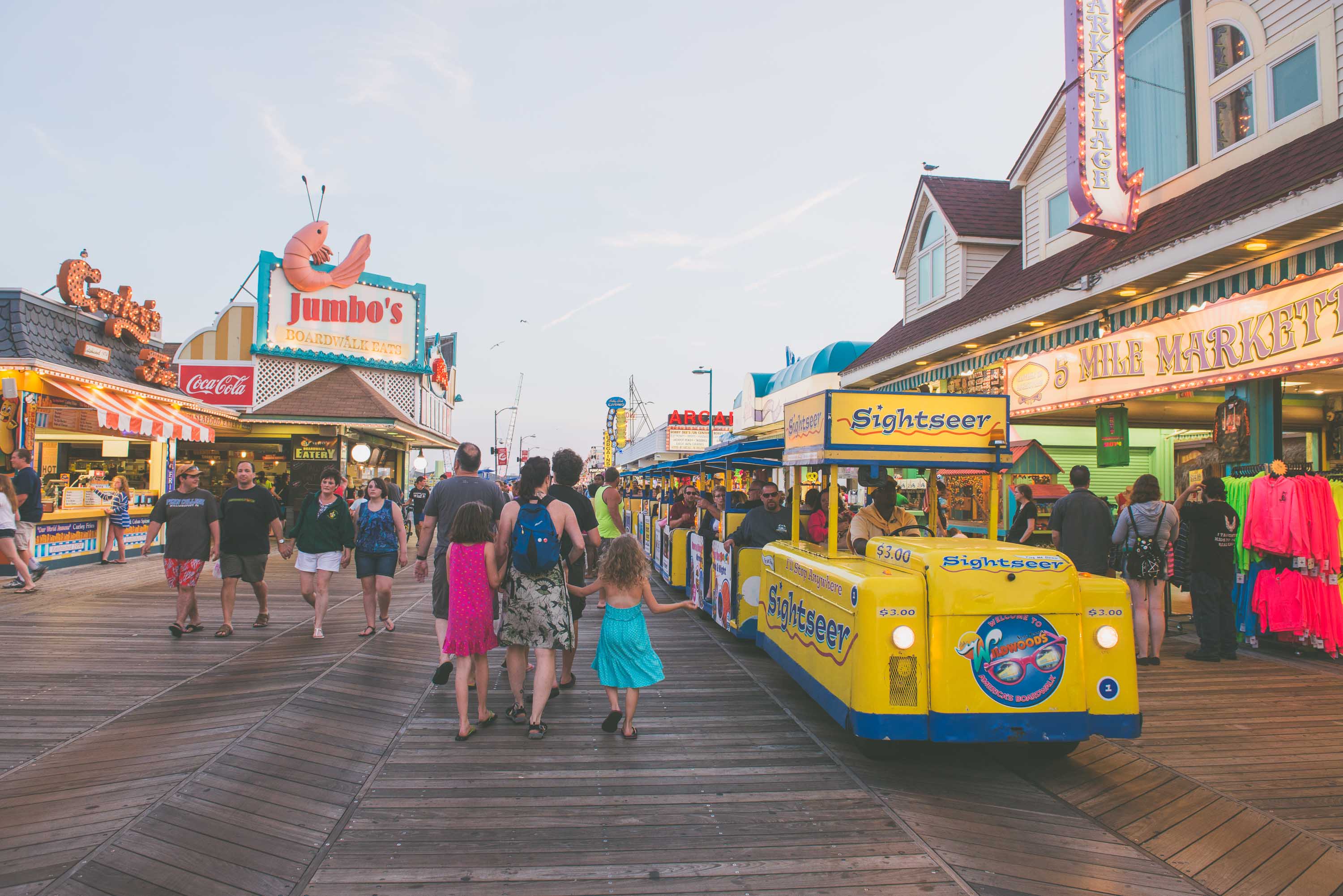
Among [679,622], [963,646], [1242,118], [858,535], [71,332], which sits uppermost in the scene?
[1242,118]

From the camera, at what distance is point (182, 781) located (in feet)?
13.9

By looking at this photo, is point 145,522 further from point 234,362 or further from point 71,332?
point 234,362

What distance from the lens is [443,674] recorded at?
646 centimetres

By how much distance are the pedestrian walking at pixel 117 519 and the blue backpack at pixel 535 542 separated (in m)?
14.0

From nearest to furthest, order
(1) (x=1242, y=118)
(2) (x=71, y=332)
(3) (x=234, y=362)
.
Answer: (1) (x=1242, y=118)
(2) (x=71, y=332)
(3) (x=234, y=362)

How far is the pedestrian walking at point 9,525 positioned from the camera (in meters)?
10.5

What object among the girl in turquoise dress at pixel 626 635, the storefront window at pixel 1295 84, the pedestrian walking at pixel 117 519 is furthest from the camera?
the pedestrian walking at pixel 117 519

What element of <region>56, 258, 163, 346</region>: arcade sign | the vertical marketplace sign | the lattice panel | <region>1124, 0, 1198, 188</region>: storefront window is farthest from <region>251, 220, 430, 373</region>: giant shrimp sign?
<region>1124, 0, 1198, 188</region>: storefront window

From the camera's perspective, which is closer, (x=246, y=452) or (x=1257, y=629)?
(x=1257, y=629)

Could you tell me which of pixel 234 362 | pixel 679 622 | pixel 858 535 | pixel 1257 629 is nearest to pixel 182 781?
pixel 858 535

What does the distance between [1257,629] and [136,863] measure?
979 cm

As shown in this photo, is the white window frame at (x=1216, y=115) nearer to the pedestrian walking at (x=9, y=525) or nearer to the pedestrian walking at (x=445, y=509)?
the pedestrian walking at (x=445, y=509)

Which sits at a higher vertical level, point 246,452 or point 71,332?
point 71,332

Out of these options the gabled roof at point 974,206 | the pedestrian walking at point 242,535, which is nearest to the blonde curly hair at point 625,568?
the pedestrian walking at point 242,535
